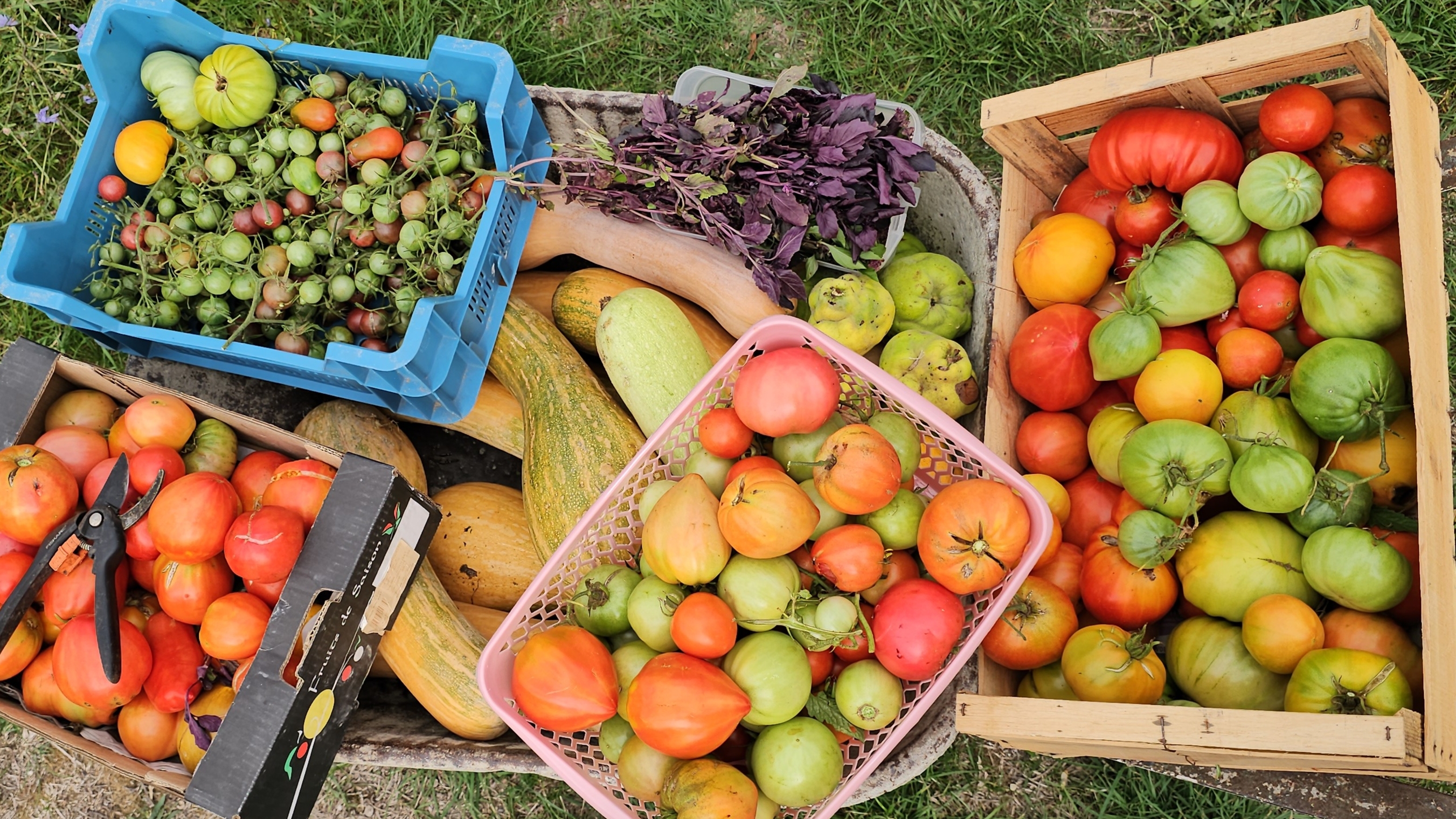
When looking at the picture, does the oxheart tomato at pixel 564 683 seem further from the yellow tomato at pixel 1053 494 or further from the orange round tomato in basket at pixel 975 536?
the yellow tomato at pixel 1053 494

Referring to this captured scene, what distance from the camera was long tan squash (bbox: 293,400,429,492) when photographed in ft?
7.18

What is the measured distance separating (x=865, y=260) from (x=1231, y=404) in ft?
2.53

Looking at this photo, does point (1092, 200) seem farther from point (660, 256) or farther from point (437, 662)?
point (437, 662)

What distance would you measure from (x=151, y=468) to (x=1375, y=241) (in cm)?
228

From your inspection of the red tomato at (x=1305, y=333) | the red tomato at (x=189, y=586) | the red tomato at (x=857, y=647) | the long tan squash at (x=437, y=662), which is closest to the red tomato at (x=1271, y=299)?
the red tomato at (x=1305, y=333)

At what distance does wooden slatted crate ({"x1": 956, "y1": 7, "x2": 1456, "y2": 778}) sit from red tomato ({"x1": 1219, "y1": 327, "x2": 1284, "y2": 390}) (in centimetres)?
23

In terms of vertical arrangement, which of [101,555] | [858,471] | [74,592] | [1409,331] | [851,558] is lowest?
[74,592]

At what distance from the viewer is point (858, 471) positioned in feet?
4.65

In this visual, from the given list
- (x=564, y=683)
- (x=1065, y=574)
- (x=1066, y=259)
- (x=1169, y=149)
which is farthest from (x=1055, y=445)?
(x=564, y=683)

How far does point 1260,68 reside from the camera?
1.65m

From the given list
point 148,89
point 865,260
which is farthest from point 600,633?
point 148,89

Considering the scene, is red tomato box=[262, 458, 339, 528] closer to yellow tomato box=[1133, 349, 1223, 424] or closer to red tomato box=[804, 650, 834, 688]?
red tomato box=[804, 650, 834, 688]

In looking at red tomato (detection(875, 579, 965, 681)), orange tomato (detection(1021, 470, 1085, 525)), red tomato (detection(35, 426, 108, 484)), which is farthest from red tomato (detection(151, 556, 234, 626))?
orange tomato (detection(1021, 470, 1085, 525))

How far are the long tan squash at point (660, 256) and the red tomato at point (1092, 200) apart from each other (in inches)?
26.3
